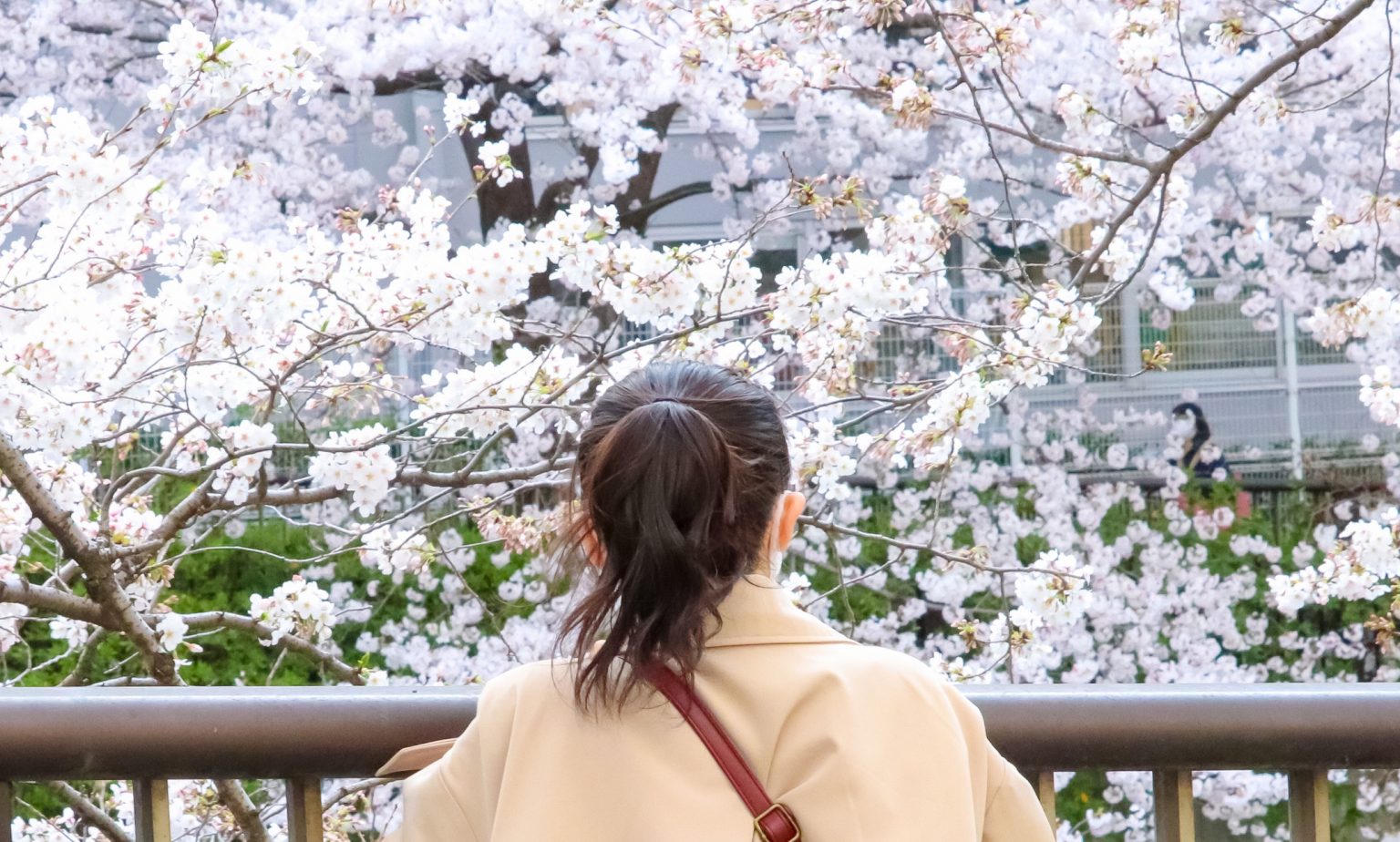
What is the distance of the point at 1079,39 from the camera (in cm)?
605

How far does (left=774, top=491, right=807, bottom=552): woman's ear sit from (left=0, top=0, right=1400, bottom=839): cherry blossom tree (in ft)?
5.45

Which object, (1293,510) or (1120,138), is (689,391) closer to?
(1120,138)

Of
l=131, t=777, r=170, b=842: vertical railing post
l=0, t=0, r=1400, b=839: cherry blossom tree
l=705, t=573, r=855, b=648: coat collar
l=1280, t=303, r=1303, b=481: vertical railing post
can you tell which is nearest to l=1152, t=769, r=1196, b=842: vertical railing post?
l=705, t=573, r=855, b=648: coat collar

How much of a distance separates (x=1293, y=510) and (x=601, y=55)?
4154 mm

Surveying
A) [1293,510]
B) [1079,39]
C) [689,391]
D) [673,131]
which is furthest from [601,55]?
[689,391]

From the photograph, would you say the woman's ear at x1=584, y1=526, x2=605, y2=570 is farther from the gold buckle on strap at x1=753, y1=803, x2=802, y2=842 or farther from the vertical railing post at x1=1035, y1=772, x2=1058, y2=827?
the vertical railing post at x1=1035, y1=772, x2=1058, y2=827

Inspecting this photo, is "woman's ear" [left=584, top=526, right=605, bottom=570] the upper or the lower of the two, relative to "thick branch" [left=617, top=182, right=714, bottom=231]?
lower

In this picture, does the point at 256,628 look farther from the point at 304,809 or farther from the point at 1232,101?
the point at 1232,101

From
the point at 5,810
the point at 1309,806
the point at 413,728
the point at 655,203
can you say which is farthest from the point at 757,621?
the point at 655,203

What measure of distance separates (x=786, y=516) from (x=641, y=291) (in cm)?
191

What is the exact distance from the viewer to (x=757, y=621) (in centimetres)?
111

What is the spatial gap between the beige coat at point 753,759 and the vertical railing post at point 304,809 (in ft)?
0.47

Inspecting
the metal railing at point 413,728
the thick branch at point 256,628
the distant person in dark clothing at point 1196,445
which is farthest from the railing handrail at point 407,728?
the distant person in dark clothing at point 1196,445

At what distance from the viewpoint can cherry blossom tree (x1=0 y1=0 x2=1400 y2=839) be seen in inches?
114
